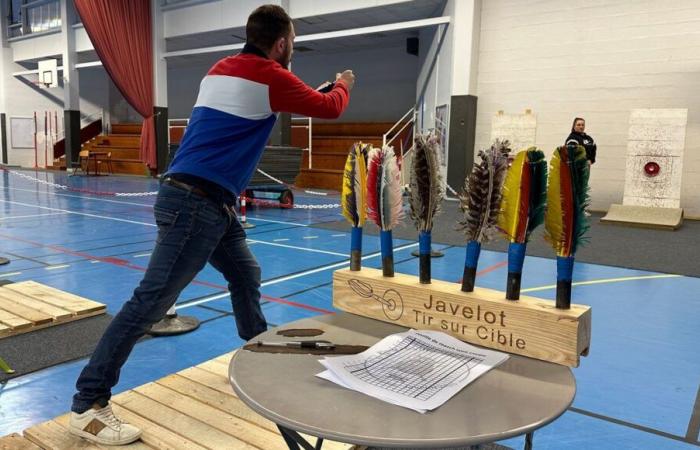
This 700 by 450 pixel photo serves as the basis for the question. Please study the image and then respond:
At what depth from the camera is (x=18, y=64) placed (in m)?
23.0

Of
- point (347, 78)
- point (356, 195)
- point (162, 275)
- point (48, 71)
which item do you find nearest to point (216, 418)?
point (162, 275)

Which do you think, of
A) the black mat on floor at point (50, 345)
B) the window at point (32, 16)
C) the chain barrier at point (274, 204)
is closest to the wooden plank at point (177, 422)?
the black mat on floor at point (50, 345)

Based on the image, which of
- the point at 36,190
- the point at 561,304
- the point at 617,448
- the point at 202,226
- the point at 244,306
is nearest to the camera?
the point at 561,304

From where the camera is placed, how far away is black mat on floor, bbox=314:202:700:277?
589cm

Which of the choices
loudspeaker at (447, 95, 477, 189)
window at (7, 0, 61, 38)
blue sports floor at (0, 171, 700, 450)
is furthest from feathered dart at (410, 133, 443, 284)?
window at (7, 0, 61, 38)

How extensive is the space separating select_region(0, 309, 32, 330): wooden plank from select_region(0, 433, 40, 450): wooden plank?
150 centimetres

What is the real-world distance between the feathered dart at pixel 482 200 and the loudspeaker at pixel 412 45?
51.7 ft

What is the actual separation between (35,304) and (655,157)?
9.64 m

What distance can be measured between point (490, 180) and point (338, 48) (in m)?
17.9

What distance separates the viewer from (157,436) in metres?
2.10

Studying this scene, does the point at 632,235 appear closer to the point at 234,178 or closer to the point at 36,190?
the point at 234,178

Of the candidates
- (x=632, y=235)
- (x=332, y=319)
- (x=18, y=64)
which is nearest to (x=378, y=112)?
(x=632, y=235)

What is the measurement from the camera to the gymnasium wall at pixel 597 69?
9805 mm

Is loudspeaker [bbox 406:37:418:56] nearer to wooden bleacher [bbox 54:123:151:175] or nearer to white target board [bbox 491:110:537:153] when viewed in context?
white target board [bbox 491:110:537:153]
